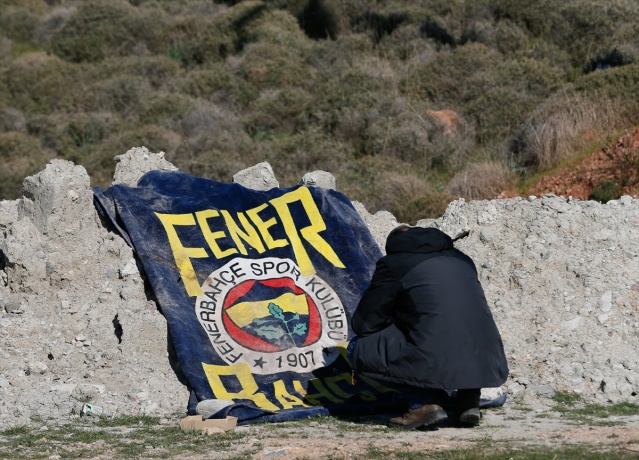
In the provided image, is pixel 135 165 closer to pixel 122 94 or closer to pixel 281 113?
pixel 281 113

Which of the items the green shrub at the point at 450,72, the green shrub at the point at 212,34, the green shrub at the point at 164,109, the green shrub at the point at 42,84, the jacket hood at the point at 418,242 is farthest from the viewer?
the green shrub at the point at 212,34

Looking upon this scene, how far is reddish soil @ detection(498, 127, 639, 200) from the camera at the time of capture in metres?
12.6

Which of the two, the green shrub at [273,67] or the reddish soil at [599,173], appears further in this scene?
the green shrub at [273,67]

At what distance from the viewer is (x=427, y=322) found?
657 centimetres

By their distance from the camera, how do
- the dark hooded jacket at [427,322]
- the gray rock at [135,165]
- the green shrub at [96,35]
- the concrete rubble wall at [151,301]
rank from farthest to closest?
1. the green shrub at [96,35]
2. the gray rock at [135,165]
3. the concrete rubble wall at [151,301]
4. the dark hooded jacket at [427,322]

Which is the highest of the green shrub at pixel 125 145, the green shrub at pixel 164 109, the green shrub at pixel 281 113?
the green shrub at pixel 164 109

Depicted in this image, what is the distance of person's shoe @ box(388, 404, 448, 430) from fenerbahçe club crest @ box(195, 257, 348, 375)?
130 cm

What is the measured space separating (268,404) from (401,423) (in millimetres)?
1071

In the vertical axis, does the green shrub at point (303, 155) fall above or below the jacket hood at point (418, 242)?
above

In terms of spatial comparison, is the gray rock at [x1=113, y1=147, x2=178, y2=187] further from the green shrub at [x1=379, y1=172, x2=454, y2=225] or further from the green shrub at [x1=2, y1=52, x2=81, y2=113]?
the green shrub at [x1=2, y1=52, x2=81, y2=113]

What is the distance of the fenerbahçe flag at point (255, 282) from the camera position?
7.54 m

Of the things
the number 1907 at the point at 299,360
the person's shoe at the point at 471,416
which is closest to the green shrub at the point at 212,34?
the number 1907 at the point at 299,360

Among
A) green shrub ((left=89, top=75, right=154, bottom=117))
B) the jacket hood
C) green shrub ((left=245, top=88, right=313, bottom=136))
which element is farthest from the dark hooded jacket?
green shrub ((left=89, top=75, right=154, bottom=117))

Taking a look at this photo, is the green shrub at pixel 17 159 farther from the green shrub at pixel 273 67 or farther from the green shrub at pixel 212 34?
the green shrub at pixel 212 34
